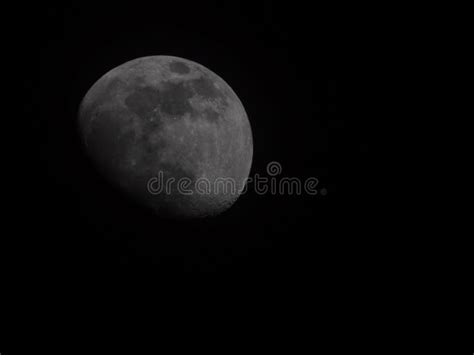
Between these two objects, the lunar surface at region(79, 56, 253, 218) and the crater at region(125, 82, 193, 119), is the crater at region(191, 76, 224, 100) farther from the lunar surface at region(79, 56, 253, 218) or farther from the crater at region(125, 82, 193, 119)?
the crater at region(125, 82, 193, 119)

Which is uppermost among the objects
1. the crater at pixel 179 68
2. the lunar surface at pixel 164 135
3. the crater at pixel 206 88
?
the crater at pixel 179 68

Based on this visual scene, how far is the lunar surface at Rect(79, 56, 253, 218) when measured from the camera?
3176 millimetres

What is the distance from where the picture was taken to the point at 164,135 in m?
3.18

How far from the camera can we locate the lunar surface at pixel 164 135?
10.4ft

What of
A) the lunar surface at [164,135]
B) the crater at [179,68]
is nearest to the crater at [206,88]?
the lunar surface at [164,135]

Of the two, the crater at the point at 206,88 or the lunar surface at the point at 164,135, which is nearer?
the lunar surface at the point at 164,135

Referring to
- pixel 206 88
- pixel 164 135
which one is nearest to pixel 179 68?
pixel 206 88

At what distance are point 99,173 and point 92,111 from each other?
1.92ft

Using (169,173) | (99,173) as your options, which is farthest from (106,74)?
(169,173)

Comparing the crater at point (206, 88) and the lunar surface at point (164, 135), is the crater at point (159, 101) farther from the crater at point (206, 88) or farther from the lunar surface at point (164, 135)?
the crater at point (206, 88)

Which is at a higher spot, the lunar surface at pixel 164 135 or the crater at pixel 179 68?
the crater at pixel 179 68

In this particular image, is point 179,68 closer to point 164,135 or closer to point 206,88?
point 206,88

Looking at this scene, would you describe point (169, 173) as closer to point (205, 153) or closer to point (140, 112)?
point (205, 153)

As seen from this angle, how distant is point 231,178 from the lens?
11.7 feet
